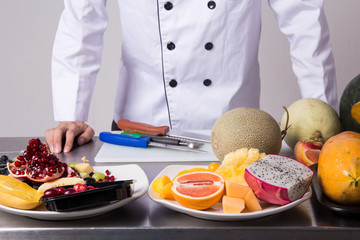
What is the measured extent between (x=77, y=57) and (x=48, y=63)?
1.37 meters

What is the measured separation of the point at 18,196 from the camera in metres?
0.61

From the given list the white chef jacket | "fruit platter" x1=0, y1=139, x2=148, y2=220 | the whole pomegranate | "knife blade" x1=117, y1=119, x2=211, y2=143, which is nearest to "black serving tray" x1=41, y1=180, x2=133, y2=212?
"fruit platter" x1=0, y1=139, x2=148, y2=220

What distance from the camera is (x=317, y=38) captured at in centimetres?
136

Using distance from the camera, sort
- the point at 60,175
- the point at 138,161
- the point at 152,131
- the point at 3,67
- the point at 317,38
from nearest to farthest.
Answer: the point at 60,175 → the point at 138,161 → the point at 152,131 → the point at 317,38 → the point at 3,67

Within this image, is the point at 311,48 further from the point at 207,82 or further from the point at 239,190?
the point at 239,190

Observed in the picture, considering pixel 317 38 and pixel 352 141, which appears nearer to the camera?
pixel 352 141

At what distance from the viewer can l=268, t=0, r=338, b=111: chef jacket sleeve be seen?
1.36 meters

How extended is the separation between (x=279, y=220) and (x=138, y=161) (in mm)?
423

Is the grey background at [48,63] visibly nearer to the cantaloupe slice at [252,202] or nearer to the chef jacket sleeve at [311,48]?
the chef jacket sleeve at [311,48]

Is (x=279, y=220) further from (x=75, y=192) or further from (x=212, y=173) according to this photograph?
(x=75, y=192)

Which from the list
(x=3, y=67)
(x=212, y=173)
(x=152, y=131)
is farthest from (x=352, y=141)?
(x=3, y=67)

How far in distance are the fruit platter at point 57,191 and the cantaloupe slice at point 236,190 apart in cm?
13

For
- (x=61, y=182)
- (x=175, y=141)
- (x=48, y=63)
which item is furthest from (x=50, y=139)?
(x=48, y=63)

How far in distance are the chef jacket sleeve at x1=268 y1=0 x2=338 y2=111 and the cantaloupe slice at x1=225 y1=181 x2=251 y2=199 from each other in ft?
2.62
